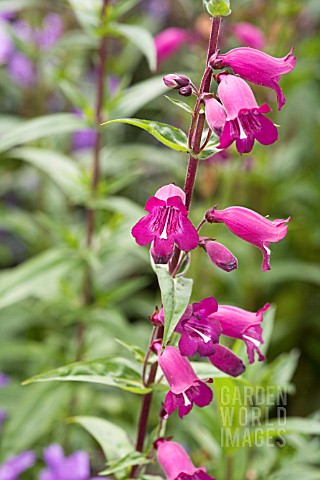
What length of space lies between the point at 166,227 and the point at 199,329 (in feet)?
0.61

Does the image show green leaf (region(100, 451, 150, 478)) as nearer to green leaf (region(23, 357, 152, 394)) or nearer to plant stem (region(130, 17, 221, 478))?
green leaf (region(23, 357, 152, 394))

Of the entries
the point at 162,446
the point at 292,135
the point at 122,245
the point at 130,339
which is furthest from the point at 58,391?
the point at 292,135

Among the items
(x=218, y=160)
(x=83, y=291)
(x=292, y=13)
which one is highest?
(x=292, y=13)

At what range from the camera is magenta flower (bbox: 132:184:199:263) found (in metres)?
1.16

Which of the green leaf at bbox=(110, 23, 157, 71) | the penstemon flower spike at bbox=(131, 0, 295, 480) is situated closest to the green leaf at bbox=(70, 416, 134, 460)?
the penstemon flower spike at bbox=(131, 0, 295, 480)

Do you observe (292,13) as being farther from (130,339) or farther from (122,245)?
(130,339)

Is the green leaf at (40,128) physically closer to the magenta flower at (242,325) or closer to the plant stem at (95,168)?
the plant stem at (95,168)

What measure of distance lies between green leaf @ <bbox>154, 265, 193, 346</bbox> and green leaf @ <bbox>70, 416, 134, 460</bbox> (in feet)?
1.35

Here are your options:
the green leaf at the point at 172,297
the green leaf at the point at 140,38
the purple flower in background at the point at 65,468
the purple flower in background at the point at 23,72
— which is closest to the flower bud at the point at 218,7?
the green leaf at the point at 172,297

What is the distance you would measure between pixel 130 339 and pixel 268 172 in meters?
1.17

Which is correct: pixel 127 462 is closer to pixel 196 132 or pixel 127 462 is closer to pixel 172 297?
pixel 172 297

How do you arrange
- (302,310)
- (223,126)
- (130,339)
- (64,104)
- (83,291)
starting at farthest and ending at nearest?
(64,104) < (302,310) < (83,291) < (130,339) < (223,126)

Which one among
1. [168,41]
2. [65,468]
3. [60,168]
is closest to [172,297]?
[65,468]

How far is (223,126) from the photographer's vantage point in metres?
1.12
